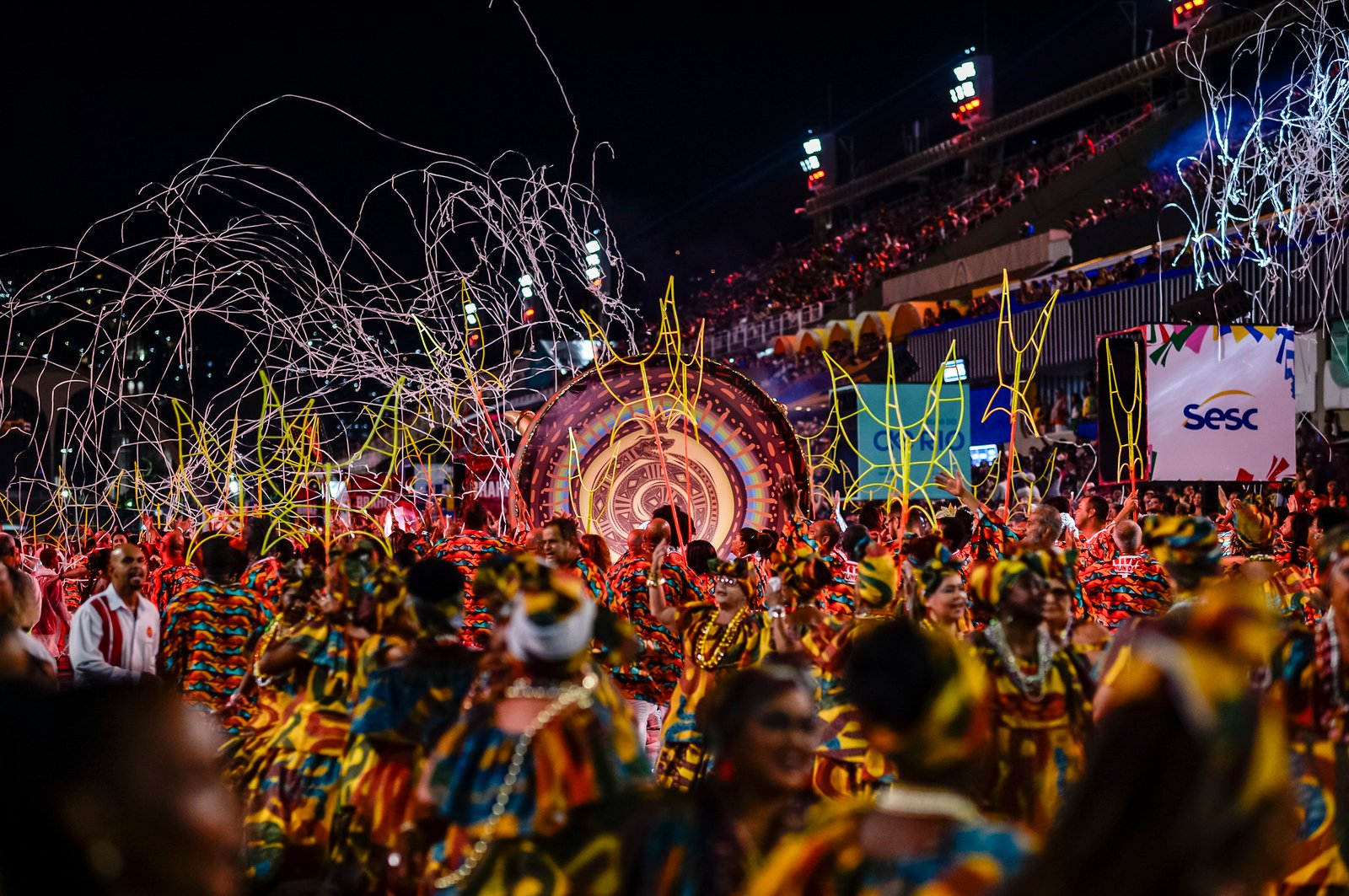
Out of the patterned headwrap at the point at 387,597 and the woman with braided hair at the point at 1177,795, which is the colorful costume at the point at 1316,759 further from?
the patterned headwrap at the point at 387,597

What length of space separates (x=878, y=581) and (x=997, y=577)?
1350mm

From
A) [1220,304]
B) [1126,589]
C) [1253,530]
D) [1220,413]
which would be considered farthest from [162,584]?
[1220,304]

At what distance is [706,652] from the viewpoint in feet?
19.8

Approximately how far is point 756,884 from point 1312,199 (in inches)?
756

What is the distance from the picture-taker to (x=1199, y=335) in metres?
10.4

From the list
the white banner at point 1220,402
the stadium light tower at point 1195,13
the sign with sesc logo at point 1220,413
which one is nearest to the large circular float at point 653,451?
the white banner at point 1220,402

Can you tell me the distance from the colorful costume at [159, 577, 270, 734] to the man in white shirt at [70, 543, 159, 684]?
0.55 feet

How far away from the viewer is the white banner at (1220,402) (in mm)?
10273

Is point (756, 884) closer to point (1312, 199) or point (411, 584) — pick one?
point (411, 584)

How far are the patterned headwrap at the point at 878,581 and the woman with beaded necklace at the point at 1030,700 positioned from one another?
4.41ft

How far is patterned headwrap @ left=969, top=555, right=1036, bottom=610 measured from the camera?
4.54 m

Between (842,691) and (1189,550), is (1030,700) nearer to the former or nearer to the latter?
(1189,550)

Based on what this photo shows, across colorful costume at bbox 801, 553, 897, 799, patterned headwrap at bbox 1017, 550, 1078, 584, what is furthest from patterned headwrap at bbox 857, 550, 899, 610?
patterned headwrap at bbox 1017, 550, 1078, 584

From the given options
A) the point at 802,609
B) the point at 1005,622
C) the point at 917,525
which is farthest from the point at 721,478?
the point at 1005,622
